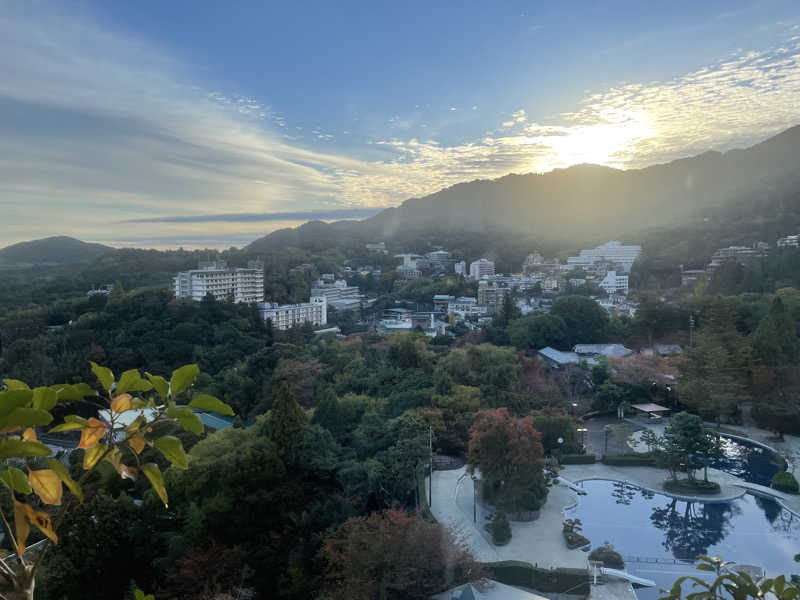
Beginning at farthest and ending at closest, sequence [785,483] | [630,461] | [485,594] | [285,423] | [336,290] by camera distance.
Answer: [336,290] < [630,461] < [785,483] < [285,423] < [485,594]

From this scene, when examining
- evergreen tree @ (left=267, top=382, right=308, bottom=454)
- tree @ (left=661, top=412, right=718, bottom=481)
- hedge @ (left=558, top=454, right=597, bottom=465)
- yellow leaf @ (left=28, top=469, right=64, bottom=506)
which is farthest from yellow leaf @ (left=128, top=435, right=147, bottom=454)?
hedge @ (left=558, top=454, right=597, bottom=465)

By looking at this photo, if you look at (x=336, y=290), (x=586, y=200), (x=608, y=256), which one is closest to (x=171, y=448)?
Answer: (x=336, y=290)

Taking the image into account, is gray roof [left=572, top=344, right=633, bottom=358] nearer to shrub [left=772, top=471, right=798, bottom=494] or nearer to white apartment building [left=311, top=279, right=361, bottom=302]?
shrub [left=772, top=471, right=798, bottom=494]

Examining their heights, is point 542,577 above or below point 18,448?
below

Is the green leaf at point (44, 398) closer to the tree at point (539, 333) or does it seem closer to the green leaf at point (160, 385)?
the green leaf at point (160, 385)

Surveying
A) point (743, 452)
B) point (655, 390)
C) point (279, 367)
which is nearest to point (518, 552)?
point (743, 452)

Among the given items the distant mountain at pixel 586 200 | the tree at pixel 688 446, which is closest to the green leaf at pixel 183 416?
the tree at pixel 688 446

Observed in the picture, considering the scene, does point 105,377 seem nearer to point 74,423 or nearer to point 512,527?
point 74,423
